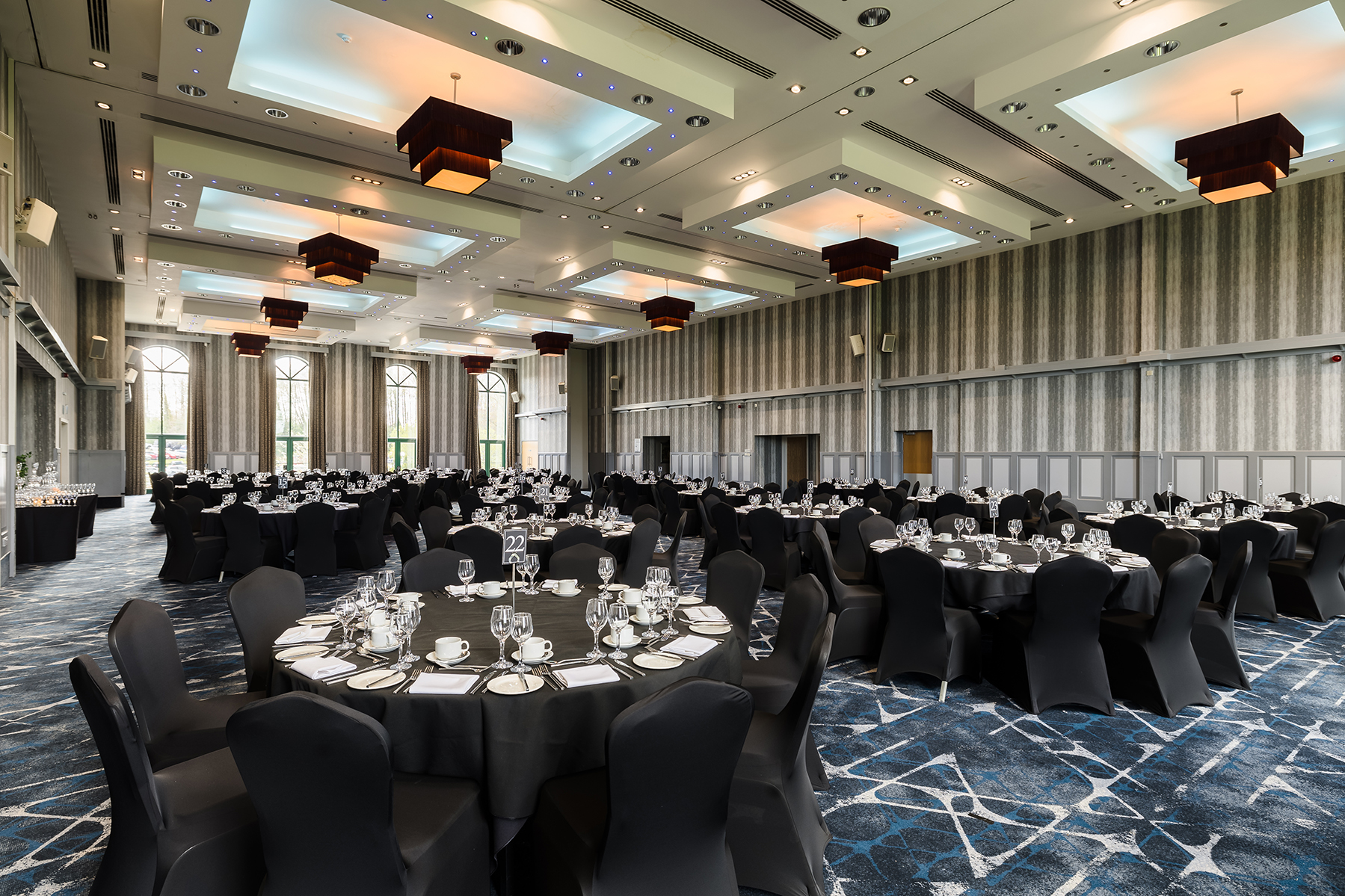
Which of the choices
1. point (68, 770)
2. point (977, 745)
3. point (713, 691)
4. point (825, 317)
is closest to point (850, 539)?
point (977, 745)

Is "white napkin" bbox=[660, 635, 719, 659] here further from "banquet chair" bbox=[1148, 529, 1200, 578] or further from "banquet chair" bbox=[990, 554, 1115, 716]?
"banquet chair" bbox=[1148, 529, 1200, 578]

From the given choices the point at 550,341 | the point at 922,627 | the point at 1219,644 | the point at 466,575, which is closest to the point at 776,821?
the point at 466,575

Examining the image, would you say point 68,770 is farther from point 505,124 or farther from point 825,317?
point 825,317

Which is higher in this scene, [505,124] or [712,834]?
[505,124]

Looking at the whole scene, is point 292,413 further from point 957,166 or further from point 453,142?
point 957,166

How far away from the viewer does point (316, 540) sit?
8562mm

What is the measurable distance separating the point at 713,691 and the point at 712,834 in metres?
0.54

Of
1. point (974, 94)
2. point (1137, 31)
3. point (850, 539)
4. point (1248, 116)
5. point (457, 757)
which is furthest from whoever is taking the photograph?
point (1248, 116)

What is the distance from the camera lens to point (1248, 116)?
814cm

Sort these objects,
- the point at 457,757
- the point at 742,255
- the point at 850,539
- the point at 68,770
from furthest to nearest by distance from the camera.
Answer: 1. the point at 742,255
2. the point at 850,539
3. the point at 68,770
4. the point at 457,757

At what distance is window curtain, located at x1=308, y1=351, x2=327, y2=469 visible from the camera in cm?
→ 2419

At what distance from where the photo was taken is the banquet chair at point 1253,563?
6.11 meters

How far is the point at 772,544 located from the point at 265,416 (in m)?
21.7

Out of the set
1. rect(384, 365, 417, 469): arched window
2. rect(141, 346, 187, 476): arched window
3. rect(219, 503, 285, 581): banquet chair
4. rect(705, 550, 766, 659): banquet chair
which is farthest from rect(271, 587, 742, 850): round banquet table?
rect(384, 365, 417, 469): arched window
